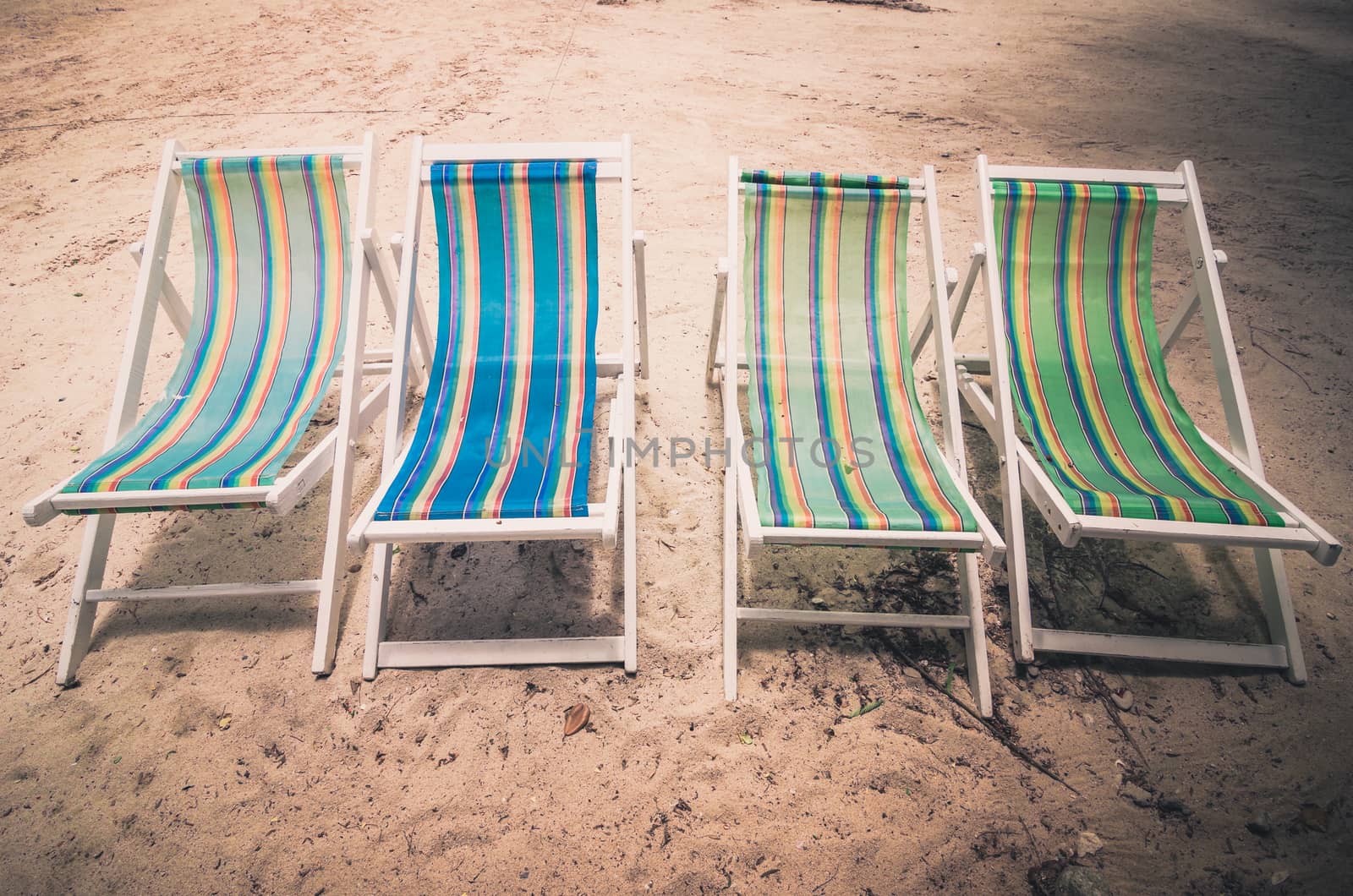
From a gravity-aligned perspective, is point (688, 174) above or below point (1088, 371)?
above

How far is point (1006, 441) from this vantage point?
2.20 m

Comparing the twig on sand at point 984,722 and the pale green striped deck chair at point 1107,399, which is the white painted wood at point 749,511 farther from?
the pale green striped deck chair at point 1107,399

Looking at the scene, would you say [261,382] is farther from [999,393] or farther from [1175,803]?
[1175,803]

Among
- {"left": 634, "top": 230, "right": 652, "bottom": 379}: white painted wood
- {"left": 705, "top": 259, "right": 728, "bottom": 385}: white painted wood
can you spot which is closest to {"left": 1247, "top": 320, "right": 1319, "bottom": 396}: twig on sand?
{"left": 705, "top": 259, "right": 728, "bottom": 385}: white painted wood

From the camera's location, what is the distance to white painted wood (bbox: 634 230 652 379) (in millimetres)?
2375

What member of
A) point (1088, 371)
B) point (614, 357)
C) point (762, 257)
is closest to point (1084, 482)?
point (1088, 371)

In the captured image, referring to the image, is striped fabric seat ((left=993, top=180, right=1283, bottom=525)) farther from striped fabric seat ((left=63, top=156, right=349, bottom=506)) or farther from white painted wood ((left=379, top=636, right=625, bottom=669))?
striped fabric seat ((left=63, top=156, right=349, bottom=506))

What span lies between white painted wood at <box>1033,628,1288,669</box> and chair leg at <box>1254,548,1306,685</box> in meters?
0.03

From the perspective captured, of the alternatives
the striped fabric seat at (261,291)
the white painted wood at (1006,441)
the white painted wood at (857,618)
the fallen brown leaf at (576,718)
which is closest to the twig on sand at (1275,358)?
the white painted wood at (1006,441)

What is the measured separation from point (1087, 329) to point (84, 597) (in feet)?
11.7

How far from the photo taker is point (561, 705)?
200 cm

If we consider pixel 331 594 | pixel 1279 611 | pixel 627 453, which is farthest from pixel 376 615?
pixel 1279 611

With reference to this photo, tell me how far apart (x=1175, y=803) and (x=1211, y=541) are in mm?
709

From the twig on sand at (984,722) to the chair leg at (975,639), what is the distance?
0.10 feet
